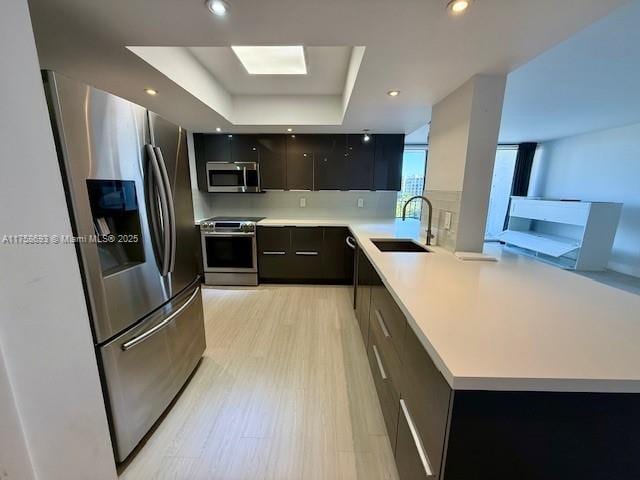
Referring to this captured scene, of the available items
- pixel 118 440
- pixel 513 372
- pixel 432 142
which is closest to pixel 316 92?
pixel 432 142

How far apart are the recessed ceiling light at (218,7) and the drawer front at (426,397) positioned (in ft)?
5.11

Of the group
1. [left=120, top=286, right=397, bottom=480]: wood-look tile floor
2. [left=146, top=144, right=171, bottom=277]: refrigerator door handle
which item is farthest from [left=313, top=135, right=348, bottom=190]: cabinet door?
[left=146, top=144, right=171, bottom=277]: refrigerator door handle

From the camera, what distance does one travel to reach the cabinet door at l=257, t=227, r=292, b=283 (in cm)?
348

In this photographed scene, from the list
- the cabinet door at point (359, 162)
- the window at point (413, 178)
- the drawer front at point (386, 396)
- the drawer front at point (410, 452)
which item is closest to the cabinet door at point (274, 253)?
the cabinet door at point (359, 162)

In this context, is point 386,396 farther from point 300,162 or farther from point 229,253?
point 300,162

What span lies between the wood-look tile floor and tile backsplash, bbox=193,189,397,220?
1.94m

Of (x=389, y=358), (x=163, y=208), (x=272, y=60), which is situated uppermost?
(x=272, y=60)

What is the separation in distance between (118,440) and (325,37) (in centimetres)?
226

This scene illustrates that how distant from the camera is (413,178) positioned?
207 inches

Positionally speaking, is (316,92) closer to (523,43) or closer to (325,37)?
(325,37)

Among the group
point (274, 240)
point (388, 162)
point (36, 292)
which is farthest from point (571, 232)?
point (36, 292)

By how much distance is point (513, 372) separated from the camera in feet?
2.05

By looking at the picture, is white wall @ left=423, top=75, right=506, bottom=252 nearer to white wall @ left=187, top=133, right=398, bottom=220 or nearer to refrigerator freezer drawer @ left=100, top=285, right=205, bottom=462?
white wall @ left=187, top=133, right=398, bottom=220

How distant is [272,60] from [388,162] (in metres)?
2.04
